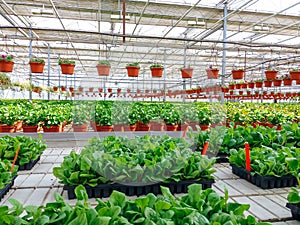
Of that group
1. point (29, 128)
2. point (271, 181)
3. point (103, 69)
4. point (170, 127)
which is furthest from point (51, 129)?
point (271, 181)

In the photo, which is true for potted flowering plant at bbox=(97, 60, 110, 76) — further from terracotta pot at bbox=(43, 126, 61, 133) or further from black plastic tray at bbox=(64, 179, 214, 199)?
black plastic tray at bbox=(64, 179, 214, 199)

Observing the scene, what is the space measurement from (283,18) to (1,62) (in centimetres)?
1061

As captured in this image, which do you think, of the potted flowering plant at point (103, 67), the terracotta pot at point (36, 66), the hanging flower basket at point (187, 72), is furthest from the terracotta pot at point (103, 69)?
the hanging flower basket at point (187, 72)

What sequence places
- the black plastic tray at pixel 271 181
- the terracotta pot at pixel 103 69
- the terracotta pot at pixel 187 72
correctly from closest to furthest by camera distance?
the black plastic tray at pixel 271 181 → the terracotta pot at pixel 103 69 → the terracotta pot at pixel 187 72

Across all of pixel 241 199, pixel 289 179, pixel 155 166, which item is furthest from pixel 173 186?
pixel 289 179

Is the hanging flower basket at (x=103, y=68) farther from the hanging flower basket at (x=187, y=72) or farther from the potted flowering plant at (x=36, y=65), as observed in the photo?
the hanging flower basket at (x=187, y=72)

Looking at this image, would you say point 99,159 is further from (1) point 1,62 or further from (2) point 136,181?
(1) point 1,62

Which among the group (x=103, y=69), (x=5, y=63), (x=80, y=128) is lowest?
(x=80, y=128)

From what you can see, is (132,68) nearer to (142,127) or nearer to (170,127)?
(142,127)

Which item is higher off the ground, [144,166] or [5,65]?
[5,65]

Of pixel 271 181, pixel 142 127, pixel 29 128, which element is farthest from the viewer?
pixel 142 127

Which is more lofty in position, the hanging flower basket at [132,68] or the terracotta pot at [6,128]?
the hanging flower basket at [132,68]

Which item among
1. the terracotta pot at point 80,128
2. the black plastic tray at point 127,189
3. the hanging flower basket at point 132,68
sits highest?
the hanging flower basket at point 132,68

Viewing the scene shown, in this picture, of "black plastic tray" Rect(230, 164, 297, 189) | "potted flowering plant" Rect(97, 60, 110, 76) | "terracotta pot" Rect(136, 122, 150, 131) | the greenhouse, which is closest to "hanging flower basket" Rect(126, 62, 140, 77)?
the greenhouse
